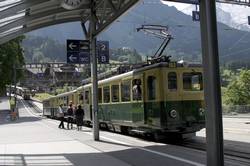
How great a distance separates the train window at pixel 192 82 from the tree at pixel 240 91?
1919 inches

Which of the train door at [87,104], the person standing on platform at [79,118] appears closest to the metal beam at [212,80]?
the person standing on platform at [79,118]

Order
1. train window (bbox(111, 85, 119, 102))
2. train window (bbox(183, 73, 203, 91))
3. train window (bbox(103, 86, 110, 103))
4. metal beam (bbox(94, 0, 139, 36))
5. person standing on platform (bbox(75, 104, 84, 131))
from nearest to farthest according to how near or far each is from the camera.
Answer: metal beam (bbox(94, 0, 139, 36)) → train window (bbox(183, 73, 203, 91)) → train window (bbox(111, 85, 119, 102)) → train window (bbox(103, 86, 110, 103)) → person standing on platform (bbox(75, 104, 84, 131))

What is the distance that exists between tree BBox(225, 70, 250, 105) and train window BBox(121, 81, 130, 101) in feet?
155

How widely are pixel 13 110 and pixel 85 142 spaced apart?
39.0 metres

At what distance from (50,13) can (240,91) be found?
5044 cm

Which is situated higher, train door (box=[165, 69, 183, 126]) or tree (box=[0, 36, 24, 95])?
tree (box=[0, 36, 24, 95])

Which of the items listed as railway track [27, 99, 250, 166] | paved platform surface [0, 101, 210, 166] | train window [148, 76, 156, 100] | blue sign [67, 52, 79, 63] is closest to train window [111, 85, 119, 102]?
blue sign [67, 52, 79, 63]

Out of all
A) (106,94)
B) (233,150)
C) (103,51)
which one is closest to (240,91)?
(103,51)

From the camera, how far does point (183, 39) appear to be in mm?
81000

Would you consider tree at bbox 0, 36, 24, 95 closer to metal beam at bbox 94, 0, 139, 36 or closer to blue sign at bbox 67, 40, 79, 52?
blue sign at bbox 67, 40, 79, 52

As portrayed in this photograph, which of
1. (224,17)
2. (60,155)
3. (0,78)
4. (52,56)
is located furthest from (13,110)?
(52,56)

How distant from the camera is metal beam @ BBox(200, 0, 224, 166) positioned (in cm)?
799

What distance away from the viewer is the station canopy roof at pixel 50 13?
642 inches

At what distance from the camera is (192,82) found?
18828mm
